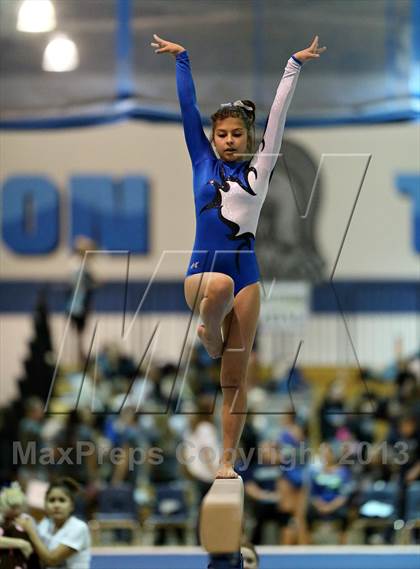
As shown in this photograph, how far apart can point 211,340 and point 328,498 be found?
13.5 feet

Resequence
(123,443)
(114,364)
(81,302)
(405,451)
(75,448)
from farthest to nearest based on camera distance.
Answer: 1. (81,302)
2. (114,364)
3. (123,443)
4. (75,448)
5. (405,451)

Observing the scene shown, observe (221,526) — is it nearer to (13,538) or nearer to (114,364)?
(13,538)

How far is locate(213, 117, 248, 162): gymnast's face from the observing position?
4.70 metres

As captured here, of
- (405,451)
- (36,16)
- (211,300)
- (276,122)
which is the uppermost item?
(276,122)

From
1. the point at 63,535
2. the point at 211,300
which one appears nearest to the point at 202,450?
the point at 63,535

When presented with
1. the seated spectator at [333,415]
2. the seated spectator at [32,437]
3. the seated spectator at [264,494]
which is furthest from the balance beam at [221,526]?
the seated spectator at [333,415]

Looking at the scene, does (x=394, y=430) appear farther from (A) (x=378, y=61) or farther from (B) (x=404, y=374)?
(A) (x=378, y=61)

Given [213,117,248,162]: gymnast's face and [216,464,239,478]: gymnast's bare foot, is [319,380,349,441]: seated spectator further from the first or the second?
[213,117,248,162]: gymnast's face

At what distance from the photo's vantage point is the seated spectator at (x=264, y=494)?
27.1 feet

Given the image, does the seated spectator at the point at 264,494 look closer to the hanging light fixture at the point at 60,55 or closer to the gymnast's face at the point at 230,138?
the gymnast's face at the point at 230,138

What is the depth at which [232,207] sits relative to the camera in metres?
4.67

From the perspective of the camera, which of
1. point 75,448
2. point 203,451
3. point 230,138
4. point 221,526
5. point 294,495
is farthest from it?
point 75,448

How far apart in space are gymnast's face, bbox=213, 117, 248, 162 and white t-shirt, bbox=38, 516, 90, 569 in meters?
1.96

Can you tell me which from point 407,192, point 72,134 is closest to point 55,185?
point 72,134
